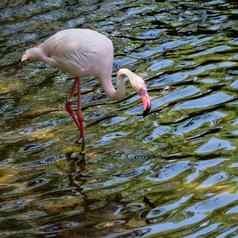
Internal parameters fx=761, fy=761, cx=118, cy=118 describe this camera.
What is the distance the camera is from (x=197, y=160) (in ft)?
21.3

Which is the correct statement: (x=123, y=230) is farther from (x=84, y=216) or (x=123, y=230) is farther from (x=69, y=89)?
(x=69, y=89)

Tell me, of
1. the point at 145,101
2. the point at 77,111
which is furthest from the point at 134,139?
the point at 77,111

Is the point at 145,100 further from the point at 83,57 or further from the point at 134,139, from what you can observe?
the point at 83,57

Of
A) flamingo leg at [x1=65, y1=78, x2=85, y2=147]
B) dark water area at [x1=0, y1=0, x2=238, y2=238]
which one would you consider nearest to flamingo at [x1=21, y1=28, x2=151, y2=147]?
flamingo leg at [x1=65, y1=78, x2=85, y2=147]

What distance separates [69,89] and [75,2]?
378 cm

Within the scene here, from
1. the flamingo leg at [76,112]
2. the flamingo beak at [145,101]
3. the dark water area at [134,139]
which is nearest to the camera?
the dark water area at [134,139]

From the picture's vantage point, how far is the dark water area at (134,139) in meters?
5.71

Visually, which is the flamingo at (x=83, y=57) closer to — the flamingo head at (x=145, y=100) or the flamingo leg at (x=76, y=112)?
the flamingo leg at (x=76, y=112)

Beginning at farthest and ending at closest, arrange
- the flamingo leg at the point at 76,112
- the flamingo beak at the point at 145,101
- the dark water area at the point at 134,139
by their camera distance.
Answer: the flamingo leg at the point at 76,112 → the flamingo beak at the point at 145,101 → the dark water area at the point at 134,139

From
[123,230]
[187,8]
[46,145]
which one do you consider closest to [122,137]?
[46,145]

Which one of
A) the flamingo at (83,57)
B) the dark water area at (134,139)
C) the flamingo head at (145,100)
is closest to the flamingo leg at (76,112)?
Answer: the flamingo at (83,57)

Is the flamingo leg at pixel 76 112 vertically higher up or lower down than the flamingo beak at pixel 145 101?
lower down

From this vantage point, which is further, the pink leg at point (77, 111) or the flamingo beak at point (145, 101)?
the pink leg at point (77, 111)

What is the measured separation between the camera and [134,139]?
23.3 feet
